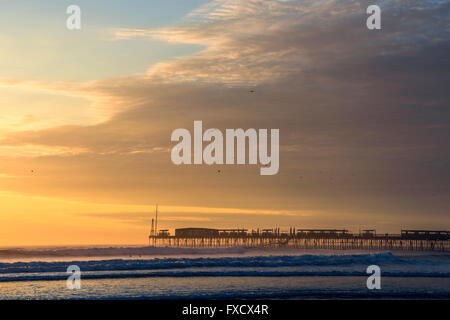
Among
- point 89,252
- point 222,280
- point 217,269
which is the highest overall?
point 89,252

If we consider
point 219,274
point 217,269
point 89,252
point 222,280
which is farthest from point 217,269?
point 89,252

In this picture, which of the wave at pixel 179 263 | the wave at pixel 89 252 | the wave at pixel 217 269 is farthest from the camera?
the wave at pixel 89 252

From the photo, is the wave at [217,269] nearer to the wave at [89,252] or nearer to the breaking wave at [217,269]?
the breaking wave at [217,269]

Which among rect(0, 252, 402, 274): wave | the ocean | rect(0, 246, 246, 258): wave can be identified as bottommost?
the ocean

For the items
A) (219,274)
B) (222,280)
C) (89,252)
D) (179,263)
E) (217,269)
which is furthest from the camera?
(89,252)

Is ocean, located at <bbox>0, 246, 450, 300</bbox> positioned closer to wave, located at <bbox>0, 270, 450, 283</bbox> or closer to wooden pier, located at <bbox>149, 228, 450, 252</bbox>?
wave, located at <bbox>0, 270, 450, 283</bbox>

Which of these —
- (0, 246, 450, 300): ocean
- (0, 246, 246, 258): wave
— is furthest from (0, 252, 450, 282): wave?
(0, 246, 246, 258): wave

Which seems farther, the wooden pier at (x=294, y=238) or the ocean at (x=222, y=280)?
the wooden pier at (x=294, y=238)

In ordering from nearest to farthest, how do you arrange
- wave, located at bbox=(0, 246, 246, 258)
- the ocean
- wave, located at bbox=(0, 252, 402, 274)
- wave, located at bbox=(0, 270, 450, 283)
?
the ocean, wave, located at bbox=(0, 270, 450, 283), wave, located at bbox=(0, 252, 402, 274), wave, located at bbox=(0, 246, 246, 258)

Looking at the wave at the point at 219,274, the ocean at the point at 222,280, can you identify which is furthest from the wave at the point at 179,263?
the wave at the point at 219,274

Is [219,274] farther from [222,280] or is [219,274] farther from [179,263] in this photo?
[179,263]

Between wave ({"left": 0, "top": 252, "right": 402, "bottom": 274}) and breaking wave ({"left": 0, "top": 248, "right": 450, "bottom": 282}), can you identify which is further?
wave ({"left": 0, "top": 252, "right": 402, "bottom": 274})
